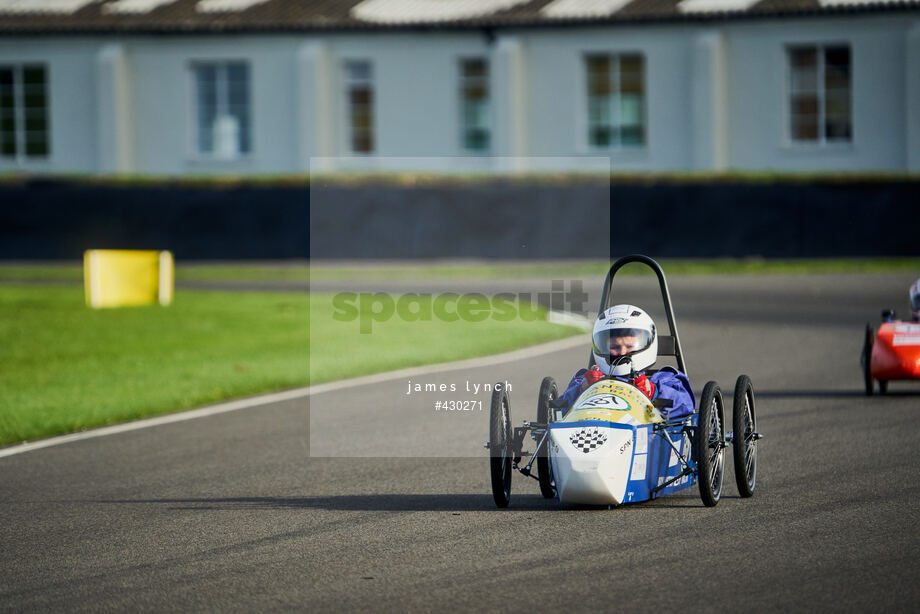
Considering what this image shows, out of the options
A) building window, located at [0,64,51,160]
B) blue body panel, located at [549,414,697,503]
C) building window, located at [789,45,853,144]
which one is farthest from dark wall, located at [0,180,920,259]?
blue body panel, located at [549,414,697,503]

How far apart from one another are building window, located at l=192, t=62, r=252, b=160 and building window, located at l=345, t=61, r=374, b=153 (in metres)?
2.52

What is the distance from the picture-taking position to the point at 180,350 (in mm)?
16328

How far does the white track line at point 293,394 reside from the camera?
36.2ft

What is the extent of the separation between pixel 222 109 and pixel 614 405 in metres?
29.7

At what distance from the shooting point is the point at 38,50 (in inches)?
1417

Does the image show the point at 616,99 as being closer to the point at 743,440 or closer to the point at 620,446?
the point at 743,440

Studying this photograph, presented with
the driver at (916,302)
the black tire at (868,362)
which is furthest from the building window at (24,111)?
the driver at (916,302)

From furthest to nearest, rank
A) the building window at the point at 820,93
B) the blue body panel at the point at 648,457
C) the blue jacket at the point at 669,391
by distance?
the building window at the point at 820,93, the blue jacket at the point at 669,391, the blue body panel at the point at 648,457

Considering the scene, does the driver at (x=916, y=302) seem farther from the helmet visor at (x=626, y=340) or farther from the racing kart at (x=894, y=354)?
the helmet visor at (x=626, y=340)

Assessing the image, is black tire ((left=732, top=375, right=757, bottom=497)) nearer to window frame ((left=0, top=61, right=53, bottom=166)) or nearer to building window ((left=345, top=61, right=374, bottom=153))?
building window ((left=345, top=61, right=374, bottom=153))

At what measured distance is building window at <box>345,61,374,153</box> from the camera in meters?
35.4

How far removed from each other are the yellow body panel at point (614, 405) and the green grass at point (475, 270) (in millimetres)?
19060

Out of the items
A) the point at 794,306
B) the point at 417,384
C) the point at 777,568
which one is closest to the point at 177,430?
the point at 417,384

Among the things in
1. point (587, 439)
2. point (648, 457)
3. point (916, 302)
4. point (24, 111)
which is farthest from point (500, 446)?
point (24, 111)
